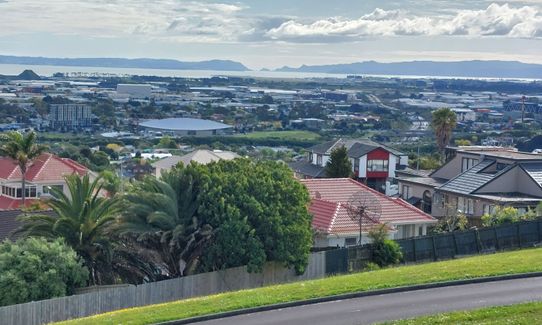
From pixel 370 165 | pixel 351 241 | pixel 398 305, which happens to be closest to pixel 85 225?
pixel 351 241

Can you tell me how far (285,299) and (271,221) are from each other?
299 inches

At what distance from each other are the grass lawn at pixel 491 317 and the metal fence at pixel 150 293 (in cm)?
980

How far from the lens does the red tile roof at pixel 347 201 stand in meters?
42.2

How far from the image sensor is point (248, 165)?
36.8 metres

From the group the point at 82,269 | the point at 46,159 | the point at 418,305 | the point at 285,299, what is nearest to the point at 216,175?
the point at 82,269

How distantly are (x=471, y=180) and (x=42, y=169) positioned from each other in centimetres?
2663

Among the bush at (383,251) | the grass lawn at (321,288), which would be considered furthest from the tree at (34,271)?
the bush at (383,251)

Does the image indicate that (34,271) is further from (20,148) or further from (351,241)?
(20,148)

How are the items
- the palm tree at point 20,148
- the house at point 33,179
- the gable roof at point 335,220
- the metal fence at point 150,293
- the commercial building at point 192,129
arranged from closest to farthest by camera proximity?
1. the metal fence at point 150,293
2. the gable roof at point 335,220
3. the palm tree at point 20,148
4. the house at point 33,179
5. the commercial building at point 192,129

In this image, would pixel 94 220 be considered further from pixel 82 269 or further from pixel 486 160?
pixel 486 160

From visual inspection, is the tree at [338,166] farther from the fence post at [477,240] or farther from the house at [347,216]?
the fence post at [477,240]

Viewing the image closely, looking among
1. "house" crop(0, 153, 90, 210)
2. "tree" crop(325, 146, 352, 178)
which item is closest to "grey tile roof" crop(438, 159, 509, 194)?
"tree" crop(325, 146, 352, 178)

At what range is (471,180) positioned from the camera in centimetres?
5444

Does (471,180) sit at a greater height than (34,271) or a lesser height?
greater
